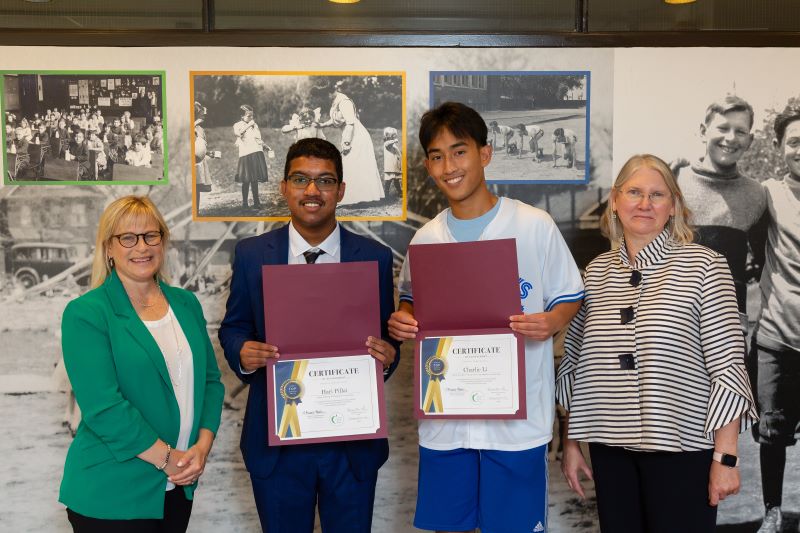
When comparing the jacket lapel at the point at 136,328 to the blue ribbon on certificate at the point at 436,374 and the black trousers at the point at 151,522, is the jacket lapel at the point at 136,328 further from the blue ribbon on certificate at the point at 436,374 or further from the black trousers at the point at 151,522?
the blue ribbon on certificate at the point at 436,374

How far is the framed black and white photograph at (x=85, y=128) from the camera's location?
10.0ft

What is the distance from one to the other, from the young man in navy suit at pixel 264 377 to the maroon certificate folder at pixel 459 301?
166 millimetres

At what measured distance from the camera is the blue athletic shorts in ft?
7.13

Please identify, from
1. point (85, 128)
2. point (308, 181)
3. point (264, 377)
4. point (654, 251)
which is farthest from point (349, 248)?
point (85, 128)

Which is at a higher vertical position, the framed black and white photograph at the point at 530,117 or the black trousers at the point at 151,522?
the framed black and white photograph at the point at 530,117

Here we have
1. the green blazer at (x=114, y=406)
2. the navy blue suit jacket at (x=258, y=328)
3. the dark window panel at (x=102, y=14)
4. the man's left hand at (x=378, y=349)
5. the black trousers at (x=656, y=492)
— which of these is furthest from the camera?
the dark window panel at (x=102, y=14)

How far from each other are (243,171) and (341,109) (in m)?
0.53

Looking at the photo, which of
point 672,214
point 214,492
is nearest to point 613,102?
point 672,214

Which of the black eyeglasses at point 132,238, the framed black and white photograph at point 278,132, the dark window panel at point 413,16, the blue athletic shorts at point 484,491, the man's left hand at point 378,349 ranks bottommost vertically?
the blue athletic shorts at point 484,491

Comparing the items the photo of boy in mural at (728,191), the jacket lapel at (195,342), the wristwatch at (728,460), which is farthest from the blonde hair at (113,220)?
the photo of boy in mural at (728,191)

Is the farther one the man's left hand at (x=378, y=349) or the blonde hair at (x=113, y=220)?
A: the man's left hand at (x=378, y=349)

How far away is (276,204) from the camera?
10.2ft

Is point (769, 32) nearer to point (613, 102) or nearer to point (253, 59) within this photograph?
point (613, 102)

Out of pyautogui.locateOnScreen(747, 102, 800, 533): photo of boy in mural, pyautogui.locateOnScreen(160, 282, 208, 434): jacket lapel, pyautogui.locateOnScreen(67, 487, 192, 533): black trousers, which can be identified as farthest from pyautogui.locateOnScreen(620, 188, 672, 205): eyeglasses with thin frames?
pyautogui.locateOnScreen(67, 487, 192, 533): black trousers
